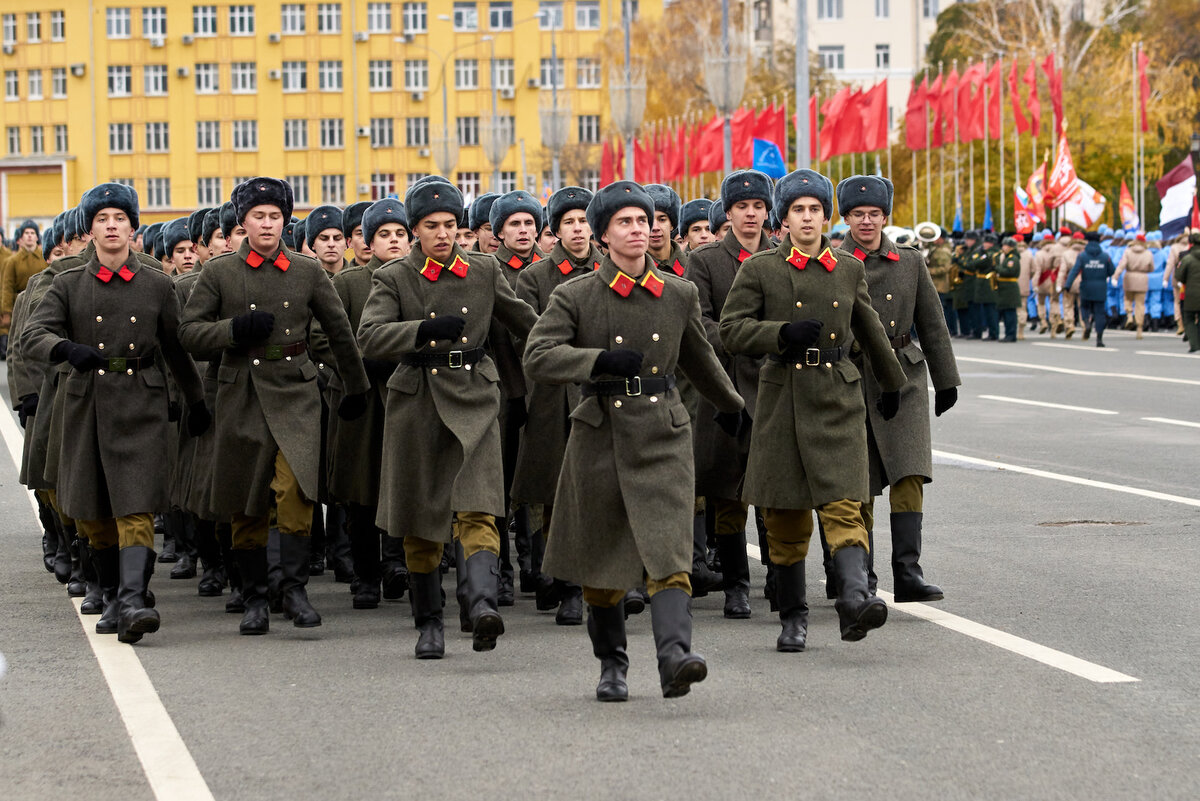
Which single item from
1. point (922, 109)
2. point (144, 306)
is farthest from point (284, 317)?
point (922, 109)

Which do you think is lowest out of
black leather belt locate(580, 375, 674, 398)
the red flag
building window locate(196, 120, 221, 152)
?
black leather belt locate(580, 375, 674, 398)

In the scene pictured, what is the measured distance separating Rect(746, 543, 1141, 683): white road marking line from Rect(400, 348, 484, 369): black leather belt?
2295 millimetres

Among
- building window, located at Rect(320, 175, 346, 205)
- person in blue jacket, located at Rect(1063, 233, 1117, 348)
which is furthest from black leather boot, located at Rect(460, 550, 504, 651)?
building window, located at Rect(320, 175, 346, 205)

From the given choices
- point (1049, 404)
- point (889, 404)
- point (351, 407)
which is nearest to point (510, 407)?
point (351, 407)

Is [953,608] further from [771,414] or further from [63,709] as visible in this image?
[63,709]

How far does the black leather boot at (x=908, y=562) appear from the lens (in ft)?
28.7

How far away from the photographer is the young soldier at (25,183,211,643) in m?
8.50

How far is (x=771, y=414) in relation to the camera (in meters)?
8.04

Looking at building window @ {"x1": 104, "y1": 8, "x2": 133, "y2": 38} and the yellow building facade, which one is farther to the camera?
building window @ {"x1": 104, "y1": 8, "x2": 133, "y2": 38}

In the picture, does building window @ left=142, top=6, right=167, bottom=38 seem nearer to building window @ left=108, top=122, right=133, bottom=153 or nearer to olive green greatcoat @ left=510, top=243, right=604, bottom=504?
building window @ left=108, top=122, right=133, bottom=153

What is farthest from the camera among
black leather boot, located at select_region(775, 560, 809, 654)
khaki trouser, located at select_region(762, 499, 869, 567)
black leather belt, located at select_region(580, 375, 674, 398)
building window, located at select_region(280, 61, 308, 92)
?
Answer: building window, located at select_region(280, 61, 308, 92)

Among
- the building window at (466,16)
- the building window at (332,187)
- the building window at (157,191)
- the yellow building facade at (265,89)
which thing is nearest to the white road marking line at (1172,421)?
the yellow building facade at (265,89)

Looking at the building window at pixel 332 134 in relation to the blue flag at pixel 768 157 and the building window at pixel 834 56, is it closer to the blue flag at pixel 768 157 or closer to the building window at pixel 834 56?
the building window at pixel 834 56

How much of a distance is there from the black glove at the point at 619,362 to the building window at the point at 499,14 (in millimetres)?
87601
